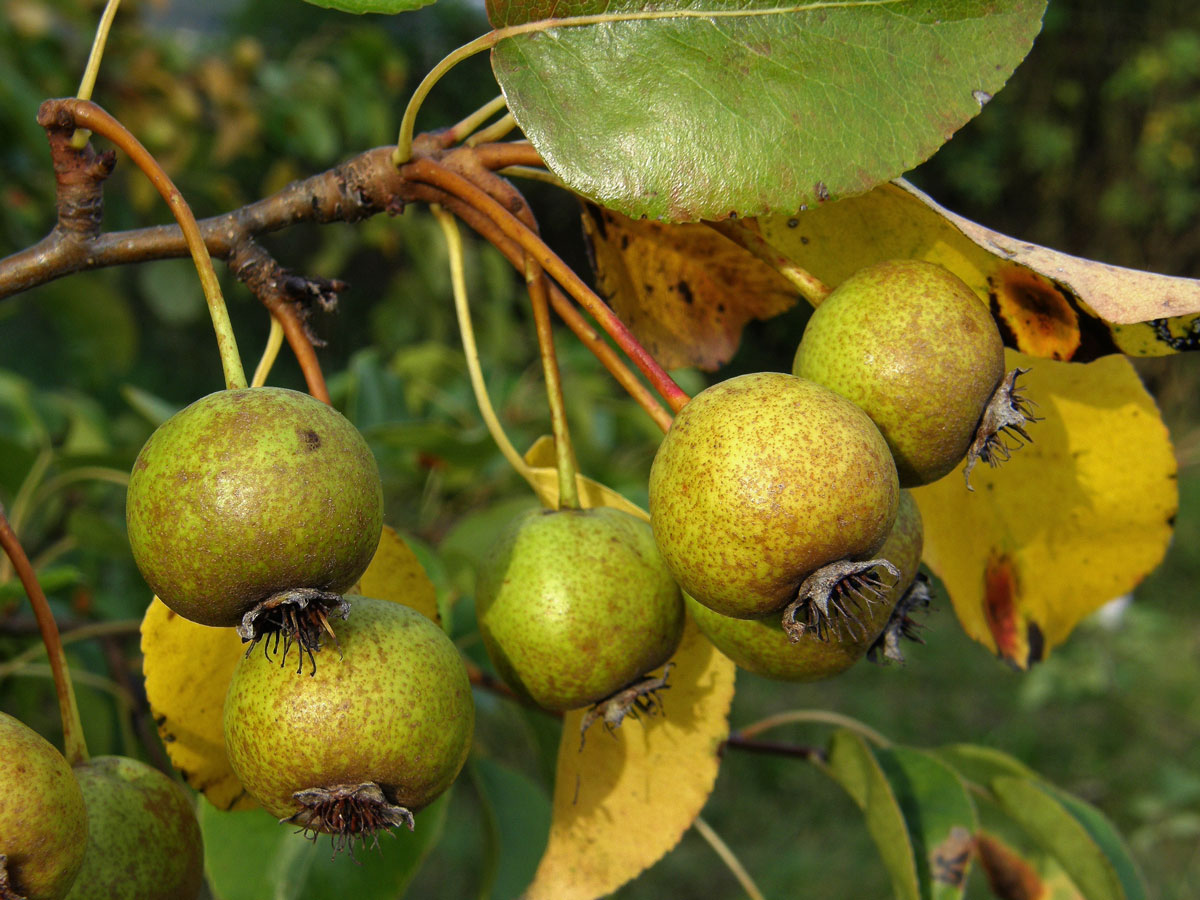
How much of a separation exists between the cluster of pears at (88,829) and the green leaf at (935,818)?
3.09 ft

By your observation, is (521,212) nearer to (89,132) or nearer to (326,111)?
(89,132)

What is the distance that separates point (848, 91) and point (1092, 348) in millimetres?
350

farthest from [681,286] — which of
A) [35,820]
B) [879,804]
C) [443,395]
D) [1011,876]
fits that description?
[443,395]

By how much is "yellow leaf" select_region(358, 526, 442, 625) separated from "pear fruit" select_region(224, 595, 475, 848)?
0.62 feet

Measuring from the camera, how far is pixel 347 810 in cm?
90

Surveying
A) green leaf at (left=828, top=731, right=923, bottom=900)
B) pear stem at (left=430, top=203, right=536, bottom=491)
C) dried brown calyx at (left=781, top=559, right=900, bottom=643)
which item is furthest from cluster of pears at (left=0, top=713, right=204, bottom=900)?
green leaf at (left=828, top=731, right=923, bottom=900)

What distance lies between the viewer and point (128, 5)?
175 inches

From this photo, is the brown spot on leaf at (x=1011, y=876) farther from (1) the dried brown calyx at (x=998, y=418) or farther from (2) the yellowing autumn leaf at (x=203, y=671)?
(2) the yellowing autumn leaf at (x=203, y=671)

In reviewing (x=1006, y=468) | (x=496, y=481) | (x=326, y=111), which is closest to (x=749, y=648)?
(x=1006, y=468)

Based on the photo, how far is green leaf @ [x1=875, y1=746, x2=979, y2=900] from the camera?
4.50 ft

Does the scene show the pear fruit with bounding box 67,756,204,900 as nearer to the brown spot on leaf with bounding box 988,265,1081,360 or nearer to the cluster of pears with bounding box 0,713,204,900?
the cluster of pears with bounding box 0,713,204,900

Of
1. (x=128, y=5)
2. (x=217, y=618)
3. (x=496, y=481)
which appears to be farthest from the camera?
(x=128, y=5)

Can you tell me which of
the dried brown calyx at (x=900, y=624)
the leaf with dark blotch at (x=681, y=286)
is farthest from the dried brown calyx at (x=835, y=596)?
the leaf with dark blotch at (x=681, y=286)

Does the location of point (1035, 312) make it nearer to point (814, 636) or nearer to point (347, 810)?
point (814, 636)
